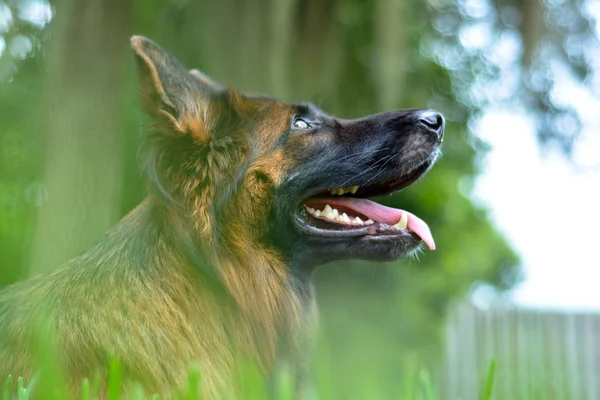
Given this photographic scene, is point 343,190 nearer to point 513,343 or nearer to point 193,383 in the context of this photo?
point 193,383

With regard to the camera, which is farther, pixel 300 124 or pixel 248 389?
pixel 300 124

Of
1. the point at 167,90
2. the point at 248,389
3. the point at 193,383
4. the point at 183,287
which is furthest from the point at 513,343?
the point at 193,383

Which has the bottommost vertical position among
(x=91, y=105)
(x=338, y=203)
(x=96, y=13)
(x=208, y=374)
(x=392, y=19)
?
(x=208, y=374)

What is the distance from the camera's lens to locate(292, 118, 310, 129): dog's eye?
3357mm

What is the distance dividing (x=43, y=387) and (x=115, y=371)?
0.29m

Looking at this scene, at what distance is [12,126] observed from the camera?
8289 millimetres

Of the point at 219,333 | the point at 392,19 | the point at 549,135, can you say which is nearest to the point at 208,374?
the point at 219,333

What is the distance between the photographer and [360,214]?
11.0 feet

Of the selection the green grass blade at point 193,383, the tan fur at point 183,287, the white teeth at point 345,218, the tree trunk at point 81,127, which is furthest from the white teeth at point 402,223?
the tree trunk at point 81,127

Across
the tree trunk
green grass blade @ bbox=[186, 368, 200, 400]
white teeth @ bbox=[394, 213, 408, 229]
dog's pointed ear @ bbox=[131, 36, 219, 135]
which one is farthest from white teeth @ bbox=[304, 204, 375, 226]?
the tree trunk

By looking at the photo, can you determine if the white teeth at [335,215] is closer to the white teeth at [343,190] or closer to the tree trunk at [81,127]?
the white teeth at [343,190]

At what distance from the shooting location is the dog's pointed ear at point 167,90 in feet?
8.68

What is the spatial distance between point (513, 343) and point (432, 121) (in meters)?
7.35

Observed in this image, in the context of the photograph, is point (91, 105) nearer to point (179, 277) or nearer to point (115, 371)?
point (179, 277)
